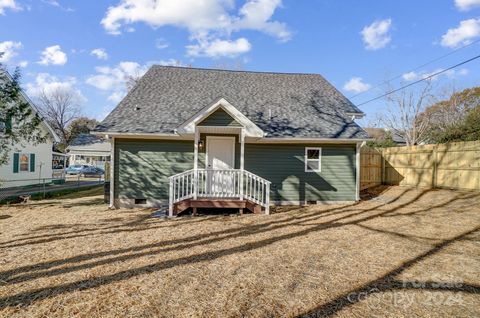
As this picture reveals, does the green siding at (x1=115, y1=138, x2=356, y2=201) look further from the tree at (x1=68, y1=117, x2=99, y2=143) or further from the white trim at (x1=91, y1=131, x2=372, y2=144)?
the tree at (x1=68, y1=117, x2=99, y2=143)

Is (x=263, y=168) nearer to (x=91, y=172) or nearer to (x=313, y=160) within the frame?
(x=313, y=160)

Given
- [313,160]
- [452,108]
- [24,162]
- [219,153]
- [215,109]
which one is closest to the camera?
[215,109]

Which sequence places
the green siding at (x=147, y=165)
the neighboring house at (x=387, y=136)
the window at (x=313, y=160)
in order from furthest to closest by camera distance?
the neighboring house at (x=387, y=136)
the window at (x=313, y=160)
the green siding at (x=147, y=165)

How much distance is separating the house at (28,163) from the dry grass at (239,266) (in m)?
10.9

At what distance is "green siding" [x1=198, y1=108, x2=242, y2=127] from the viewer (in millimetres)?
9812

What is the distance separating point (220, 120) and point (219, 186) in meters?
2.50

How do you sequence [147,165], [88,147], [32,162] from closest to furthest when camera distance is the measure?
[147,165], [32,162], [88,147]

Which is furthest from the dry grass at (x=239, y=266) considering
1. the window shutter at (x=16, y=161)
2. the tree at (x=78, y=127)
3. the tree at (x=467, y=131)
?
the tree at (x=78, y=127)

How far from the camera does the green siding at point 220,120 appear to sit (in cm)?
981

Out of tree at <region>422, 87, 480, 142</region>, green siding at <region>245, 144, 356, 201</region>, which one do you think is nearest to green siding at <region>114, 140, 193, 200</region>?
green siding at <region>245, 144, 356, 201</region>

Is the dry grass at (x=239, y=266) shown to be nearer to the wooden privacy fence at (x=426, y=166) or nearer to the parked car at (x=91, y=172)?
the wooden privacy fence at (x=426, y=166)

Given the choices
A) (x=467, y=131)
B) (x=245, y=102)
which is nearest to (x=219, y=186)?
(x=245, y=102)

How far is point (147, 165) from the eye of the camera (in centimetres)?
1095

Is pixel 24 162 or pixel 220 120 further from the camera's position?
pixel 24 162
